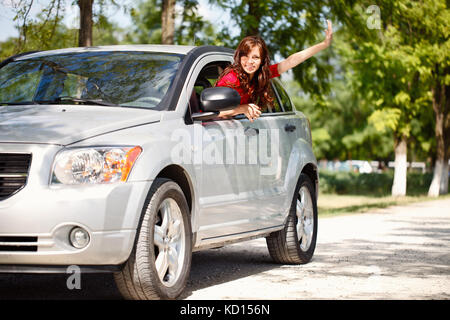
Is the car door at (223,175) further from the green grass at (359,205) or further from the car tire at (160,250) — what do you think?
the green grass at (359,205)

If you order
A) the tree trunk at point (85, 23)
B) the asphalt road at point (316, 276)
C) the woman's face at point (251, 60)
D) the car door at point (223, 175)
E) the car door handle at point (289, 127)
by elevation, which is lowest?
the asphalt road at point (316, 276)

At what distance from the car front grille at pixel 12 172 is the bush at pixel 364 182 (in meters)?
36.4

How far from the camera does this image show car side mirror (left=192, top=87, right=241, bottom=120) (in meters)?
6.30

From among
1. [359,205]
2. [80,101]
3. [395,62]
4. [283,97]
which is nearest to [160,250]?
[80,101]

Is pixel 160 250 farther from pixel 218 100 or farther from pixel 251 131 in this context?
pixel 251 131

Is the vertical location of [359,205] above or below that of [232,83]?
below

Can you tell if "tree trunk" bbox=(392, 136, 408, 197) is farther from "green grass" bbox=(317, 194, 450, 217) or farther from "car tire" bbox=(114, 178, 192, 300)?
"car tire" bbox=(114, 178, 192, 300)

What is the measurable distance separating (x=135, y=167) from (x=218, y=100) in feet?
3.75

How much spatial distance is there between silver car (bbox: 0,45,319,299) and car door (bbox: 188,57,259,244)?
0.02m

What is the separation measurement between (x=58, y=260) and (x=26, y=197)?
44cm

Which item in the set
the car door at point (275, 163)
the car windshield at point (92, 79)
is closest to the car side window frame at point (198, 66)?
the car windshield at point (92, 79)

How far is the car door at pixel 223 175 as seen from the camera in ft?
20.9

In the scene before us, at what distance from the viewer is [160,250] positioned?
5840mm

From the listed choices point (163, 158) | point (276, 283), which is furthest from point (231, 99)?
point (276, 283)
